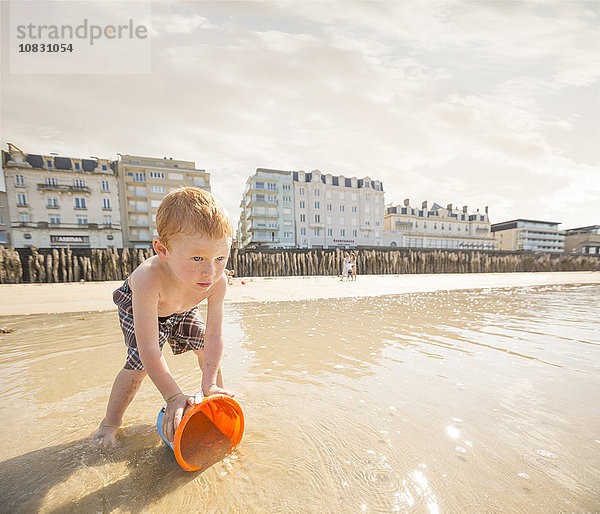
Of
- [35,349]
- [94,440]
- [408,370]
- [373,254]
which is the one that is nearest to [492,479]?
[408,370]

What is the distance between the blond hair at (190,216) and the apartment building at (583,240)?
303 ft

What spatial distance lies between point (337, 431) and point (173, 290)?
1.29 meters

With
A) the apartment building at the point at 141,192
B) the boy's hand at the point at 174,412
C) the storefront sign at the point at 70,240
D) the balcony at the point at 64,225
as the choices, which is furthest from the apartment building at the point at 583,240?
the storefront sign at the point at 70,240

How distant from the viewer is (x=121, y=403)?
164cm

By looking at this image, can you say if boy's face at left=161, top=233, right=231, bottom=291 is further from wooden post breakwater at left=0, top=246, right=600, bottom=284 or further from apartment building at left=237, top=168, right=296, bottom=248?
apartment building at left=237, top=168, right=296, bottom=248

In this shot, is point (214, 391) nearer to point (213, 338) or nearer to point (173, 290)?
point (213, 338)

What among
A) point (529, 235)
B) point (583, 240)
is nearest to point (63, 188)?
point (529, 235)

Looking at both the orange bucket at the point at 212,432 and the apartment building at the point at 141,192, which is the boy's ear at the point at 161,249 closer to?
the orange bucket at the point at 212,432

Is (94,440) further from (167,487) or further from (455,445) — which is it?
(455,445)

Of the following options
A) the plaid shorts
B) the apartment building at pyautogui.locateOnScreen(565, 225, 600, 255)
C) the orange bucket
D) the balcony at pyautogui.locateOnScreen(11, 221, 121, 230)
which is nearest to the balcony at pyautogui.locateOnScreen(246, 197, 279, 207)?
the balcony at pyautogui.locateOnScreen(11, 221, 121, 230)

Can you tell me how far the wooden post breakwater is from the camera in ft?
39.5

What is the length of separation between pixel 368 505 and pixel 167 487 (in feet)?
2.87

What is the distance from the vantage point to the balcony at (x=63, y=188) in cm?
3441

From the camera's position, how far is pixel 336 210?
48.0 m
